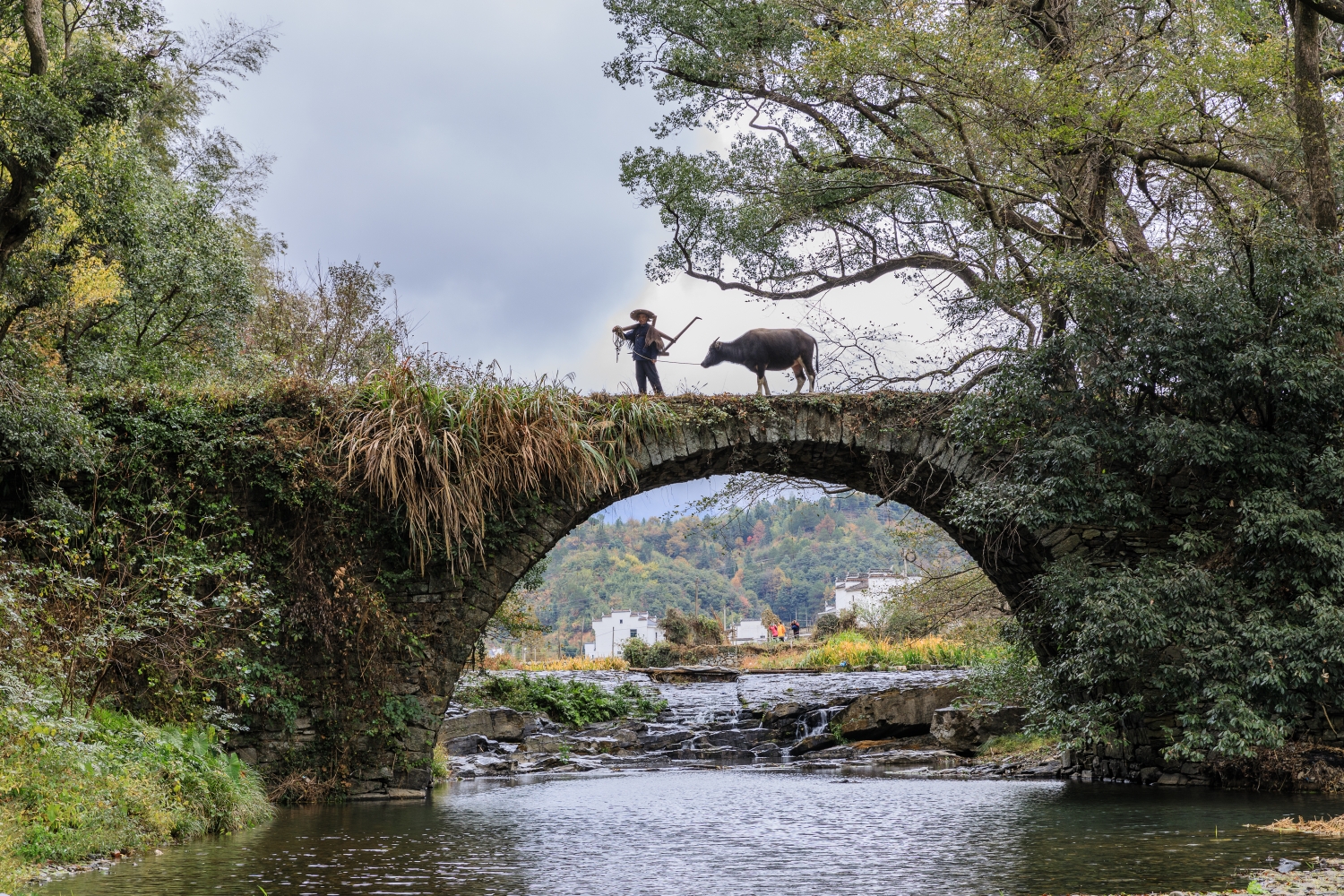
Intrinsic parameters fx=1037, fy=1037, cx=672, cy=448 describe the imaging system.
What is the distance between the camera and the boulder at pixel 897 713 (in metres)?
13.2

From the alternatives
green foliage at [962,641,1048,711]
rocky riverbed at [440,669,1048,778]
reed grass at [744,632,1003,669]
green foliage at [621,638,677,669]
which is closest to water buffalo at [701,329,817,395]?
green foliage at [962,641,1048,711]

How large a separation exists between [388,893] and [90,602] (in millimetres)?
3579

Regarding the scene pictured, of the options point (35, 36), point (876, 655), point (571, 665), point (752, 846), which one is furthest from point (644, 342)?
point (571, 665)

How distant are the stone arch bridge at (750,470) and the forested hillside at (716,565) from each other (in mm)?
36383

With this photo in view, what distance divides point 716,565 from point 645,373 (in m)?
46.2

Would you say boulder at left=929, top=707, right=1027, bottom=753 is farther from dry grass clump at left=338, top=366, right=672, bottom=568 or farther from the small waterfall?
dry grass clump at left=338, top=366, right=672, bottom=568

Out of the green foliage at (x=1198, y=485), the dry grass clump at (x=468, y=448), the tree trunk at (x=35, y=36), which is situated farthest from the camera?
the dry grass clump at (x=468, y=448)

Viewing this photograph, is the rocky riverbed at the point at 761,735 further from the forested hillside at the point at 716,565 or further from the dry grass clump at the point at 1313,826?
the forested hillside at the point at 716,565

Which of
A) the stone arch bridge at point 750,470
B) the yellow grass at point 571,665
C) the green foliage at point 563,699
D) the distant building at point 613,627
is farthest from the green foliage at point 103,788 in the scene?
the distant building at point 613,627

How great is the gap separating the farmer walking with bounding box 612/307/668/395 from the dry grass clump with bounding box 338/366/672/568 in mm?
865

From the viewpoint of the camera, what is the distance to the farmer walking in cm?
996

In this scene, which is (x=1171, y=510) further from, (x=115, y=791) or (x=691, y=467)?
(x=115, y=791)

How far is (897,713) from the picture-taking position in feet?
43.6

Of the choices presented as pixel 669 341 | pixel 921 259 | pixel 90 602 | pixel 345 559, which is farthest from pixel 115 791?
pixel 921 259
